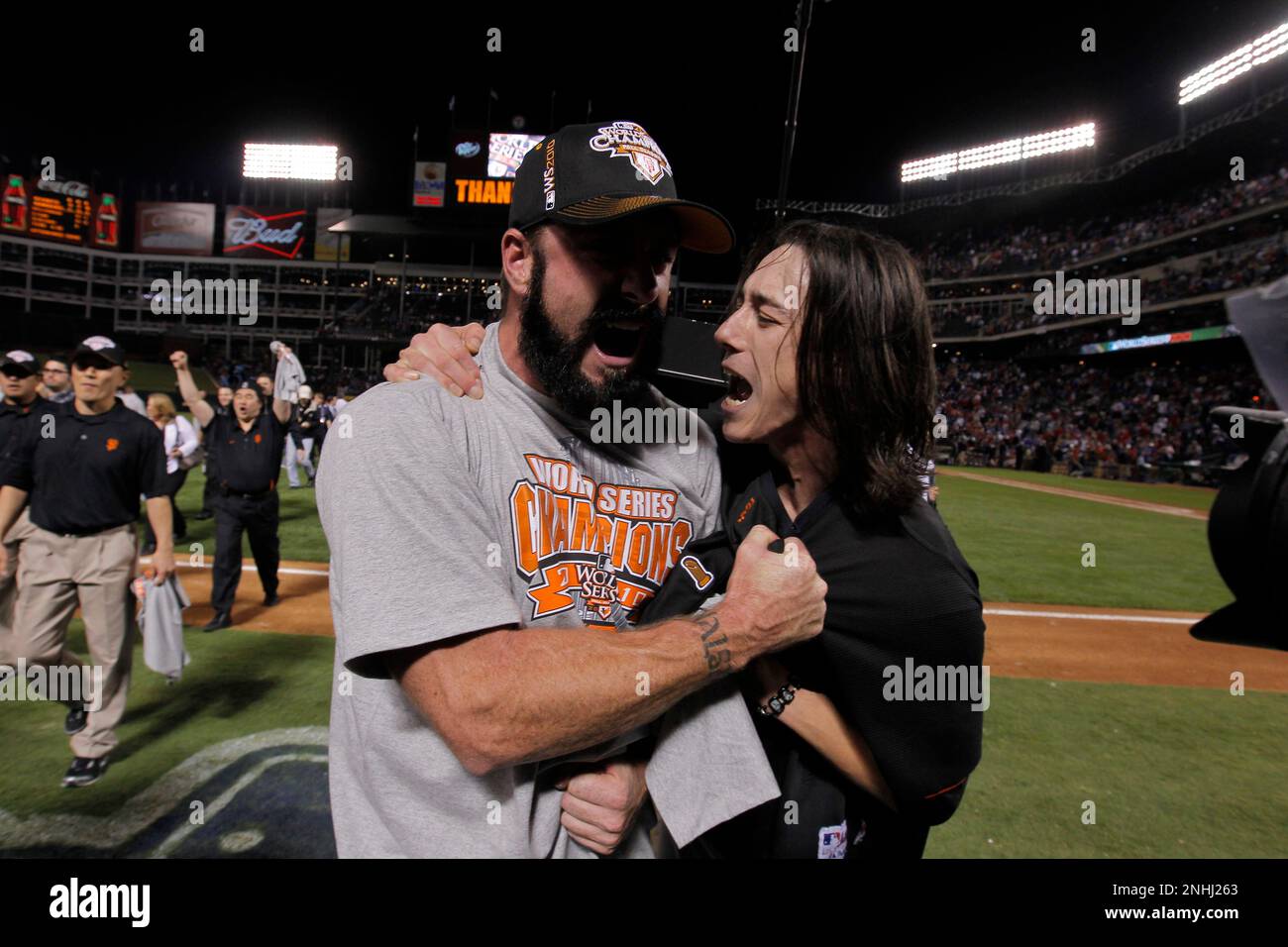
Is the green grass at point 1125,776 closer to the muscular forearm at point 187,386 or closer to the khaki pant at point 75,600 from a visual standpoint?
the khaki pant at point 75,600

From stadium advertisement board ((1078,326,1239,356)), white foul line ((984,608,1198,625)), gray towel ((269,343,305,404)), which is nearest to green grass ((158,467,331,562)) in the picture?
gray towel ((269,343,305,404))

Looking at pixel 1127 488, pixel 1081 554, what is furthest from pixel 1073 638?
pixel 1127 488

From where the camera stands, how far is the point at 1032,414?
41.1m

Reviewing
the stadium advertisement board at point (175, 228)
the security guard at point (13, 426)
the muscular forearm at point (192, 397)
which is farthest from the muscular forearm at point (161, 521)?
the stadium advertisement board at point (175, 228)

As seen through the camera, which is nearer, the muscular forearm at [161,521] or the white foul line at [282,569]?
the muscular forearm at [161,521]

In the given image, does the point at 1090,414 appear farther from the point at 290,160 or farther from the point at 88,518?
the point at 290,160

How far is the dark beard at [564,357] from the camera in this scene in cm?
183

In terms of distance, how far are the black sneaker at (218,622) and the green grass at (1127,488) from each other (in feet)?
76.6

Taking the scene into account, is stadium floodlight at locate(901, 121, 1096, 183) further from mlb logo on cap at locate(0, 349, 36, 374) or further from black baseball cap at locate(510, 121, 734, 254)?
black baseball cap at locate(510, 121, 734, 254)

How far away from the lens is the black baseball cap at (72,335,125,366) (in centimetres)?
497

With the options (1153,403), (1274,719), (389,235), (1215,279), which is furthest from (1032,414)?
(389,235)

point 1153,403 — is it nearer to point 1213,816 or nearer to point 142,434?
point 1213,816

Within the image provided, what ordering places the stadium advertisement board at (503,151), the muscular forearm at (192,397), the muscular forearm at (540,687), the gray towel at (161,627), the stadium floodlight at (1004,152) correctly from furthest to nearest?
the stadium floodlight at (1004,152)
the stadium advertisement board at (503,151)
the muscular forearm at (192,397)
the gray towel at (161,627)
the muscular forearm at (540,687)

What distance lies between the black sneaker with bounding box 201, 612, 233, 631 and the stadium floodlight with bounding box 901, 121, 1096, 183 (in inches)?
2202
